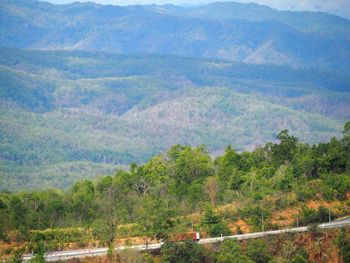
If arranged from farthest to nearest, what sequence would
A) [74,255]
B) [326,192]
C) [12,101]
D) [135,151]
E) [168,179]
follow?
1. [12,101]
2. [135,151]
3. [168,179]
4. [326,192]
5. [74,255]

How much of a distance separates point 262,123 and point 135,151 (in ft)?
141

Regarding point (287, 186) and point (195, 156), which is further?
point (195, 156)

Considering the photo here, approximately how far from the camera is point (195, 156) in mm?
63781

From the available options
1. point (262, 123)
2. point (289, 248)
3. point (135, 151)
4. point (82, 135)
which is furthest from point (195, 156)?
point (262, 123)

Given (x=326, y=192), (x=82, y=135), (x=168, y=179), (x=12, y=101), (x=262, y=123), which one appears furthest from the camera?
(x=12, y=101)

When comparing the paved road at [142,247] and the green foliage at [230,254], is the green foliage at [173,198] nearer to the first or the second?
the paved road at [142,247]

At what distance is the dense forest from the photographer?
4784 cm

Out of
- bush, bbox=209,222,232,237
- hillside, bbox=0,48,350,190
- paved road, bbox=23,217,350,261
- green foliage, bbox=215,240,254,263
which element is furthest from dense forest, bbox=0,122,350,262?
hillside, bbox=0,48,350,190

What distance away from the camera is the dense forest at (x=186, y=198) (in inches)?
1884

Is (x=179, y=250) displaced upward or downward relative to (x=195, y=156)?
downward

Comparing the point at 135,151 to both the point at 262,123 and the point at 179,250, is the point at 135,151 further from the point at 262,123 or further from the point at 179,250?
the point at 179,250

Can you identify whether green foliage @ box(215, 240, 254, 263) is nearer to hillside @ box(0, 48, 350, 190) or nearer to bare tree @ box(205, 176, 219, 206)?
bare tree @ box(205, 176, 219, 206)

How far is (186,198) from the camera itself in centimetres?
5603

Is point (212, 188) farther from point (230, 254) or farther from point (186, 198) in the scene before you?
point (230, 254)
